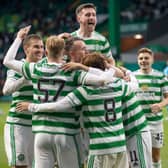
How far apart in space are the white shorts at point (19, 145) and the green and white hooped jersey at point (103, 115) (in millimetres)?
1579

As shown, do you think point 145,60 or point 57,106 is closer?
point 57,106

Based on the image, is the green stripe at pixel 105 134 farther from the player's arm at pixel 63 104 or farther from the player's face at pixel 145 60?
the player's face at pixel 145 60

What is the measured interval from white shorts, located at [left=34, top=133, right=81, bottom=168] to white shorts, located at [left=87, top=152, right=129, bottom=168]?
22 centimetres

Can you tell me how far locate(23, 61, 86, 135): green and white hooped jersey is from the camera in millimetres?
6457

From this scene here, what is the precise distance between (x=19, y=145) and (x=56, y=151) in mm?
1340

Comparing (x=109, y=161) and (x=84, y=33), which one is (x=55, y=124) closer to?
(x=109, y=161)

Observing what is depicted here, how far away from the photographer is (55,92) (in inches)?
256

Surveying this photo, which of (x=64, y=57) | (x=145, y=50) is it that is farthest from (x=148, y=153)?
(x=145, y=50)

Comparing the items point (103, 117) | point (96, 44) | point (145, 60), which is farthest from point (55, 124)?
point (145, 60)

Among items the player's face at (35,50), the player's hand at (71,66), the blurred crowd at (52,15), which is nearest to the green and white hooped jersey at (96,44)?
the player's face at (35,50)

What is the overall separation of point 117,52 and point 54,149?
80.7 ft

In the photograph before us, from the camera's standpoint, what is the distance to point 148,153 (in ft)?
23.0

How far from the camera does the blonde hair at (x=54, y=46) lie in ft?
21.0

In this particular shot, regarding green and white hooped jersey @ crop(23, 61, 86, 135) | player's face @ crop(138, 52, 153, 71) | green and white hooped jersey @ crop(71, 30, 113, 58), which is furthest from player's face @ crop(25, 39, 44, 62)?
player's face @ crop(138, 52, 153, 71)
